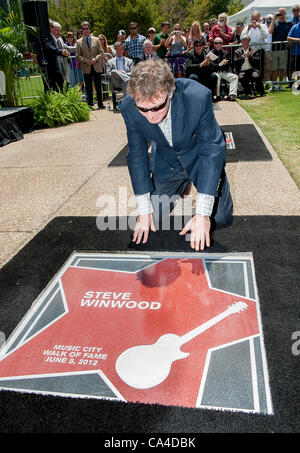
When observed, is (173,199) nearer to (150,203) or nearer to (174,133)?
(150,203)

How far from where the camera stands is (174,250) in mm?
2752

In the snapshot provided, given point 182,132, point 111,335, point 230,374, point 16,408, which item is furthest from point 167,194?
point 16,408

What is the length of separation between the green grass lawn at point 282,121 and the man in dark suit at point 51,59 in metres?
4.73

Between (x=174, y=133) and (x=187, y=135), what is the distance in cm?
9

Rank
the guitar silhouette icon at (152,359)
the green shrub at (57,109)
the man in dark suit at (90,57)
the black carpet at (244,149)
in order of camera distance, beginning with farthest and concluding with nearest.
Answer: the man in dark suit at (90,57)
the green shrub at (57,109)
the black carpet at (244,149)
the guitar silhouette icon at (152,359)

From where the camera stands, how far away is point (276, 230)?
2.93 m

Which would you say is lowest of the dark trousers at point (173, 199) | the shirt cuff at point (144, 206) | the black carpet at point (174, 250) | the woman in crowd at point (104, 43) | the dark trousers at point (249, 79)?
the black carpet at point (174, 250)

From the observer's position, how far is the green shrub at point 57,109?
7.89 metres

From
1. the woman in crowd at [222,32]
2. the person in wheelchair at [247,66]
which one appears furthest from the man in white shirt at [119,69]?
the woman in crowd at [222,32]

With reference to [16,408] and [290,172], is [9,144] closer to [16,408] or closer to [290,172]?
[290,172]

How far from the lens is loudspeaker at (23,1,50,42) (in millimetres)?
8617

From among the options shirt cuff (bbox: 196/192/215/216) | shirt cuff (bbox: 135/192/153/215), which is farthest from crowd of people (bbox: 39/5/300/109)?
shirt cuff (bbox: 196/192/215/216)

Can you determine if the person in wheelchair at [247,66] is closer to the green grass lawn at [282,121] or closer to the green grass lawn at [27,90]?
the green grass lawn at [282,121]

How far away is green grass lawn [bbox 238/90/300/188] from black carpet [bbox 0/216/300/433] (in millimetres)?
1508
